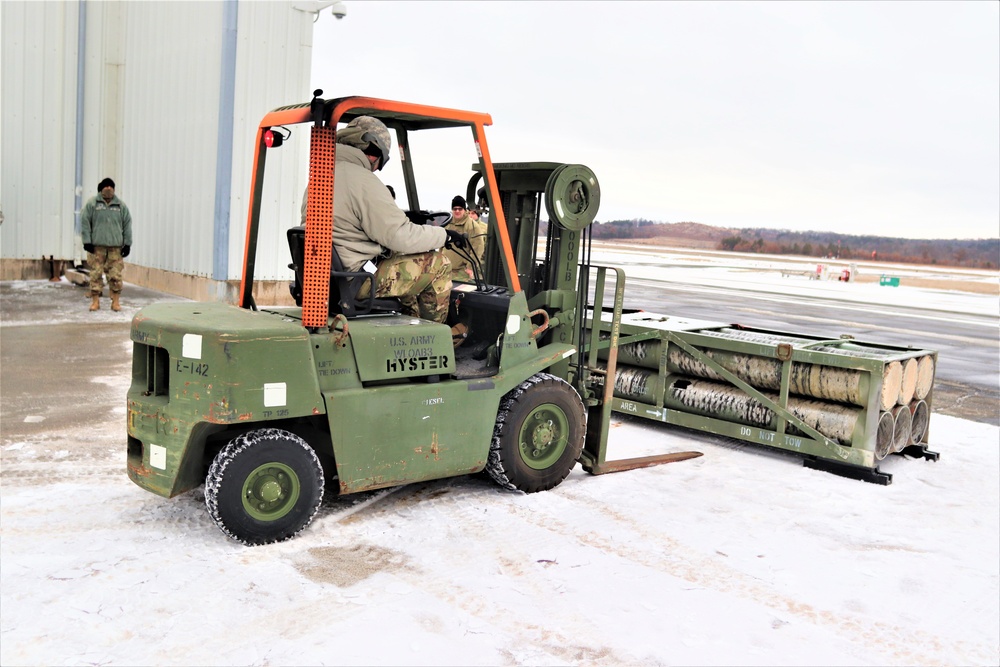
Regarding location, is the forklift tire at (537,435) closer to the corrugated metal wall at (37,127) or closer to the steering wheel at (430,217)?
the steering wheel at (430,217)

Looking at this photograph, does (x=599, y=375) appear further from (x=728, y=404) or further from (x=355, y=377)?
(x=355, y=377)

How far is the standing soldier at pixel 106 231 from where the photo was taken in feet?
42.0

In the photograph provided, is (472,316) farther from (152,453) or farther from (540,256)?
(152,453)

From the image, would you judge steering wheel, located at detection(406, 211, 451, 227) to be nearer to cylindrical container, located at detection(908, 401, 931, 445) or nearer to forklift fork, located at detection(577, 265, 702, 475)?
forklift fork, located at detection(577, 265, 702, 475)

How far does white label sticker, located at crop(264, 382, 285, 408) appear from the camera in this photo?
4.61 m

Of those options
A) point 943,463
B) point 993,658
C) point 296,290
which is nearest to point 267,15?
point 296,290

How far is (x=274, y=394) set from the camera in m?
4.62

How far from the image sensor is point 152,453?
4715mm

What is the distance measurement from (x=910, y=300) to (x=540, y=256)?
2715 centimetres

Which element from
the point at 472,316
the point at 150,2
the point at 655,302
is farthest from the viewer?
the point at 655,302

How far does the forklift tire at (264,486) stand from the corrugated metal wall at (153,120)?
32.6 feet

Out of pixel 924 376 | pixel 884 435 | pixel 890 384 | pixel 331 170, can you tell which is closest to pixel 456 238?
pixel 331 170

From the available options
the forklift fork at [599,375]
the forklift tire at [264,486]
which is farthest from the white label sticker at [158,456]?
the forklift fork at [599,375]

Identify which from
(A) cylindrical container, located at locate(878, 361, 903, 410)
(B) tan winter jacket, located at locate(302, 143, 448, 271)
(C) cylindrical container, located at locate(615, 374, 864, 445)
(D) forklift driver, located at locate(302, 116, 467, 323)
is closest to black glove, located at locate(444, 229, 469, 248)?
(D) forklift driver, located at locate(302, 116, 467, 323)
